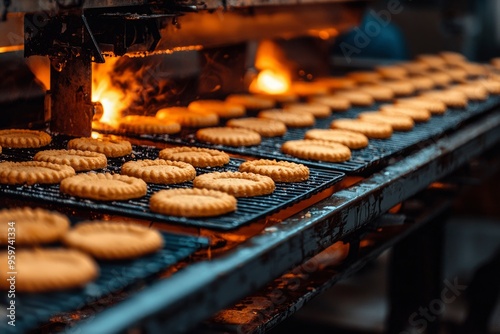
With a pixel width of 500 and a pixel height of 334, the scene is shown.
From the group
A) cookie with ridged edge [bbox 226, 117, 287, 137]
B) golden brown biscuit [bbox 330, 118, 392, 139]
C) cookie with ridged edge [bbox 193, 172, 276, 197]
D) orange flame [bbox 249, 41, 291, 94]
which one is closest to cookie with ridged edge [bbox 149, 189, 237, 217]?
cookie with ridged edge [bbox 193, 172, 276, 197]

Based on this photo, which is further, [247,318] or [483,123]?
[483,123]

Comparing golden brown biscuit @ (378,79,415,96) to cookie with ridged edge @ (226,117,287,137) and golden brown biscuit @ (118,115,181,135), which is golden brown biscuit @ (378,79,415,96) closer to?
cookie with ridged edge @ (226,117,287,137)

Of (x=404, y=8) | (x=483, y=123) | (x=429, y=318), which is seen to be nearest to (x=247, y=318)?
(x=429, y=318)

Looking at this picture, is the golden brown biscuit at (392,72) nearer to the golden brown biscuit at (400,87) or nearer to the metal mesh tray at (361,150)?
the golden brown biscuit at (400,87)

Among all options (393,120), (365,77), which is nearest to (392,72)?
(365,77)

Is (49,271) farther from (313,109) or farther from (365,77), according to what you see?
(365,77)

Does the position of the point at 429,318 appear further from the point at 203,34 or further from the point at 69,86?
the point at 69,86
